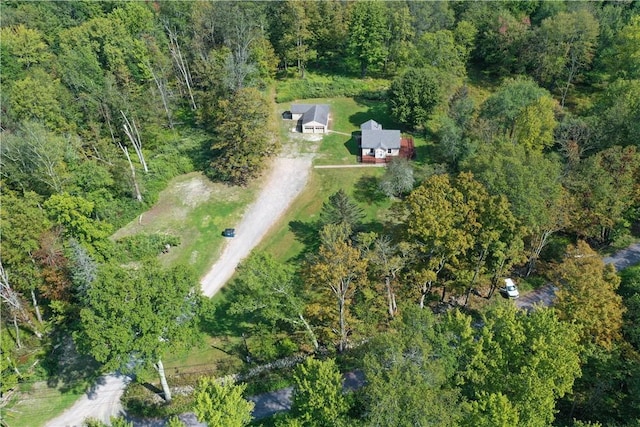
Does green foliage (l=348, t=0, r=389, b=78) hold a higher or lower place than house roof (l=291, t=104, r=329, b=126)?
higher

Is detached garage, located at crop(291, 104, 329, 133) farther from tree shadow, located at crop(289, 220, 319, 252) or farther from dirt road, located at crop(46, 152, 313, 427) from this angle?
tree shadow, located at crop(289, 220, 319, 252)

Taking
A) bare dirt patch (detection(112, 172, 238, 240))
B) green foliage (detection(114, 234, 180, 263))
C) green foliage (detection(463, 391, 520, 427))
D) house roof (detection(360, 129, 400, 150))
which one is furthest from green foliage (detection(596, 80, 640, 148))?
green foliage (detection(114, 234, 180, 263))

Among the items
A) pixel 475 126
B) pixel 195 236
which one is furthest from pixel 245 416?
pixel 475 126

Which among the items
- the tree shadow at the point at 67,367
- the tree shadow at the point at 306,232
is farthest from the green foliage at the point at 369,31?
the tree shadow at the point at 67,367

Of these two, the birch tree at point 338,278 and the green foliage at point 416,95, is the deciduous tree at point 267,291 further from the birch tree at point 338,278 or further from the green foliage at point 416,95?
the green foliage at point 416,95

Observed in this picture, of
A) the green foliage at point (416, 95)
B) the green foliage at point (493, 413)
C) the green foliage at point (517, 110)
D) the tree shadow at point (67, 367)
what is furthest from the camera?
the green foliage at point (416, 95)

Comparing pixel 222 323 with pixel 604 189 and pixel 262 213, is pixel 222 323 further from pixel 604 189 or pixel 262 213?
pixel 604 189

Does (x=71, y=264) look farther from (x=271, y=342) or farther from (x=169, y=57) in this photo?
(x=169, y=57)

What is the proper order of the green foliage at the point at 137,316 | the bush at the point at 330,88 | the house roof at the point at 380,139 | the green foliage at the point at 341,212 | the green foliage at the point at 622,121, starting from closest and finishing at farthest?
1. the green foliage at the point at 137,316
2. the green foliage at the point at 341,212
3. the green foliage at the point at 622,121
4. the house roof at the point at 380,139
5. the bush at the point at 330,88
